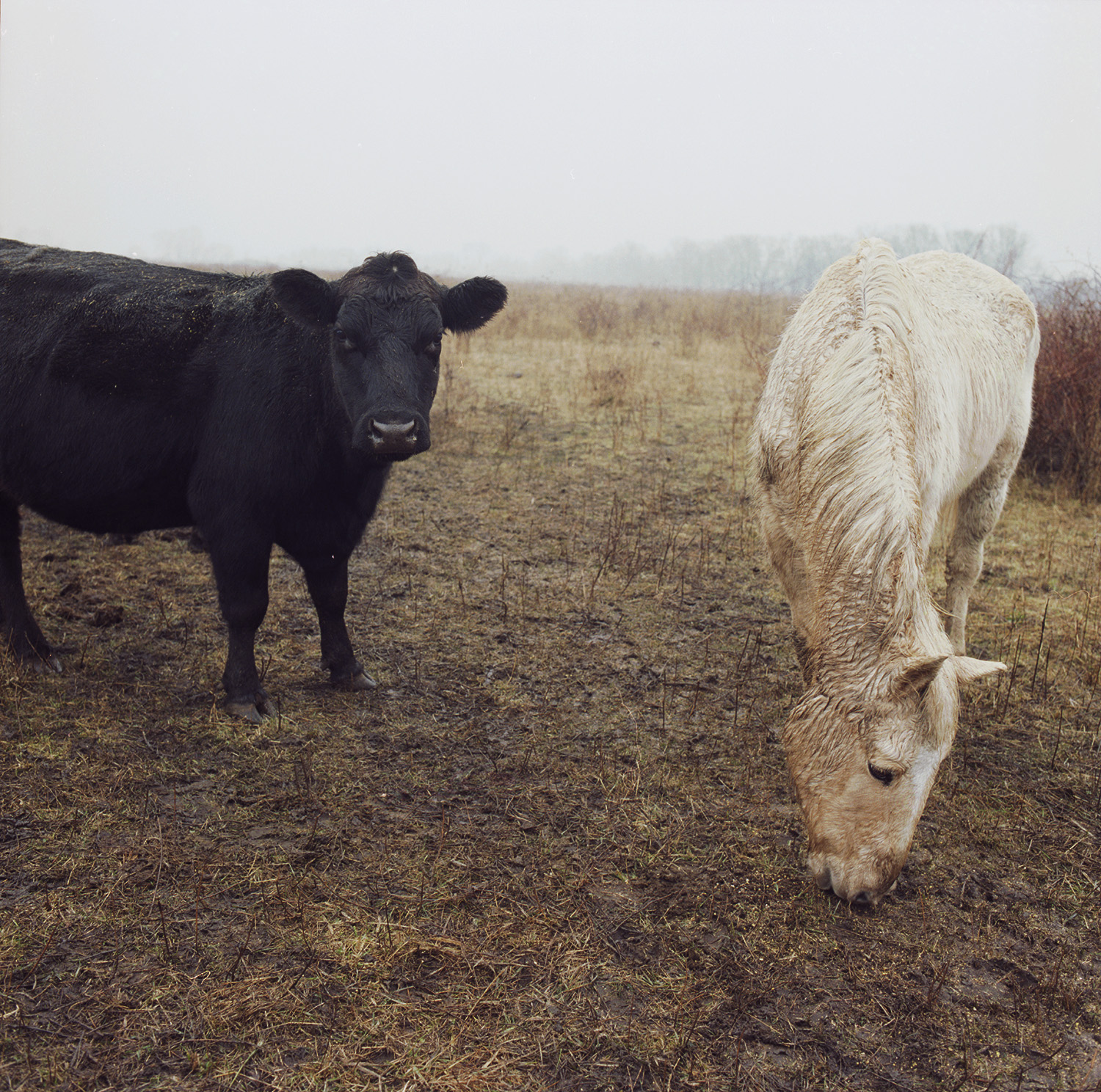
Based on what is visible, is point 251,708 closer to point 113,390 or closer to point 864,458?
point 113,390

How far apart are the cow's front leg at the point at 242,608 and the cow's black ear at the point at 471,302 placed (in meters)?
1.41

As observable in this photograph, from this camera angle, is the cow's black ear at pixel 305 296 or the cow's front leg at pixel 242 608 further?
the cow's front leg at pixel 242 608

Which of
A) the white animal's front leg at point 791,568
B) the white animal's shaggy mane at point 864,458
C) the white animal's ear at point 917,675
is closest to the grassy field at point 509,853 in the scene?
the white animal's front leg at point 791,568

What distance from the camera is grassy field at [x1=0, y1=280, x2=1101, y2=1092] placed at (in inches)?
89.9

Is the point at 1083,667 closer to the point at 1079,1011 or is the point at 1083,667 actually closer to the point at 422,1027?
the point at 1079,1011

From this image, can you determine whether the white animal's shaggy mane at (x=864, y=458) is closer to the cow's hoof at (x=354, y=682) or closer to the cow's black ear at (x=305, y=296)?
→ the cow's black ear at (x=305, y=296)

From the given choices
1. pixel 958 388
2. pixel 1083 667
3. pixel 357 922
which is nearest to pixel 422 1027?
pixel 357 922

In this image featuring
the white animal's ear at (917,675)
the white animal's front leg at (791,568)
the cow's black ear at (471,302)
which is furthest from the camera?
the cow's black ear at (471,302)

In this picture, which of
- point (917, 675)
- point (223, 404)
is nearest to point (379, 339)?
point (223, 404)

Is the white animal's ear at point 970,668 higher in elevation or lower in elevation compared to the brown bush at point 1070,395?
lower

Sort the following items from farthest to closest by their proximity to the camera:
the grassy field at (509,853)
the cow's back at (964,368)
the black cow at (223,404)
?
1. the black cow at (223,404)
2. the cow's back at (964,368)
3. the grassy field at (509,853)

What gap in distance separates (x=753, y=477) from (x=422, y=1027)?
9.42ft

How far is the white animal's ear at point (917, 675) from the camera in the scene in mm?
2396

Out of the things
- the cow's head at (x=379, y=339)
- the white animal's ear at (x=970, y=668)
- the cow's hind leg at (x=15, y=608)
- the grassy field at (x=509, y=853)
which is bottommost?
the grassy field at (x=509, y=853)
